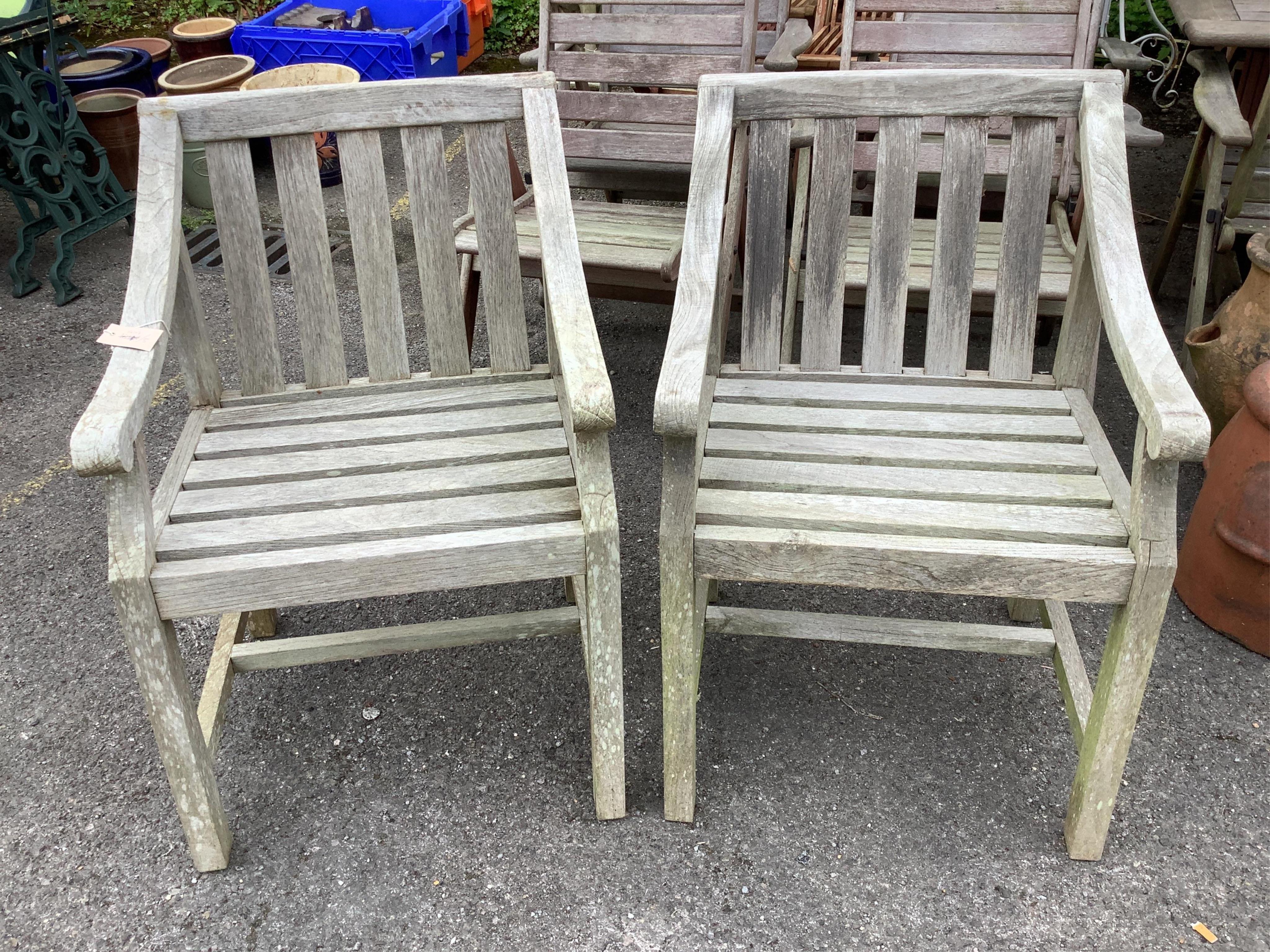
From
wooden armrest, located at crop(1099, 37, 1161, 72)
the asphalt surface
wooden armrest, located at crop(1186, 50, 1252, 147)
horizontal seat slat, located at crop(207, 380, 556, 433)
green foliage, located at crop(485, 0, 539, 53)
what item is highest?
wooden armrest, located at crop(1099, 37, 1161, 72)

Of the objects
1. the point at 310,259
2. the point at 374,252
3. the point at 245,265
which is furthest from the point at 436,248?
the point at 245,265

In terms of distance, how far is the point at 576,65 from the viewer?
3080 millimetres

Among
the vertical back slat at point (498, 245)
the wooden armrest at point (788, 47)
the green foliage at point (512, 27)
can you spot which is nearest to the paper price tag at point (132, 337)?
the vertical back slat at point (498, 245)

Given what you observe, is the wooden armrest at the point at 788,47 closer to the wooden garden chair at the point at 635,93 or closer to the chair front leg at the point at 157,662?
the wooden garden chair at the point at 635,93

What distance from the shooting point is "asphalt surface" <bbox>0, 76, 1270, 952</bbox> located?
1.70 m

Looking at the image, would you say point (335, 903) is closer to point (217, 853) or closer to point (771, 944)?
point (217, 853)

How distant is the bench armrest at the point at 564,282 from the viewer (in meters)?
1.47

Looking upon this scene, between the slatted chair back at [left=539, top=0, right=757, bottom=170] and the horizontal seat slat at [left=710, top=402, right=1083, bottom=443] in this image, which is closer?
the horizontal seat slat at [left=710, top=402, right=1083, bottom=443]

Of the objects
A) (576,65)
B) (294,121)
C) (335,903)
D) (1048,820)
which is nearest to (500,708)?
(335,903)

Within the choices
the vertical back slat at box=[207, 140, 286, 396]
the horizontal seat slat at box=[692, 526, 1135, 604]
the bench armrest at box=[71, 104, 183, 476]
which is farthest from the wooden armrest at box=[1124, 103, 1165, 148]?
the bench armrest at box=[71, 104, 183, 476]

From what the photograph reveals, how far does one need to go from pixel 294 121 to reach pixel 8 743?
1.37 metres

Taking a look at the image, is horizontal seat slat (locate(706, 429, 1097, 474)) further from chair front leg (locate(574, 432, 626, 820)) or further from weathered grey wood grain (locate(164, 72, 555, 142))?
weathered grey wood grain (locate(164, 72, 555, 142))

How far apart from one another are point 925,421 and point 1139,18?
16.1 feet

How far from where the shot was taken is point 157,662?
1534 mm
